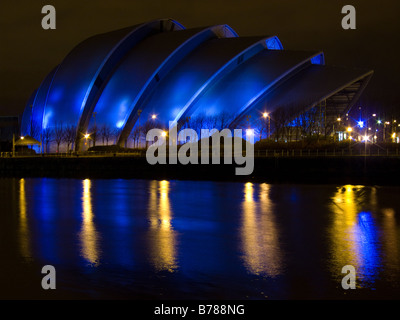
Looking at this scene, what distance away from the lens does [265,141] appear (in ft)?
164

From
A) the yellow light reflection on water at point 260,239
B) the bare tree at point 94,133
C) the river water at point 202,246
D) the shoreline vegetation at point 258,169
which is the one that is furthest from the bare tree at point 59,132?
the yellow light reflection on water at point 260,239

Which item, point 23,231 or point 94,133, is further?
point 94,133

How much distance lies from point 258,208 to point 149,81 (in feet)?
121

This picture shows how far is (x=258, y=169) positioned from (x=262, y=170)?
0.33 m

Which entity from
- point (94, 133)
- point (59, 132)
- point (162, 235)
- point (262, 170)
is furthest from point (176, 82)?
point (162, 235)

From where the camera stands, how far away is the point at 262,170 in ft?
119

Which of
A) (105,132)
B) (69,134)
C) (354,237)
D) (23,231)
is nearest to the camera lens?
(354,237)

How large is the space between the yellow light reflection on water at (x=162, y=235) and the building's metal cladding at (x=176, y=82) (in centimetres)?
3220

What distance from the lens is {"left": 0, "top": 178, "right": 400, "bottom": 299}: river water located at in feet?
30.2

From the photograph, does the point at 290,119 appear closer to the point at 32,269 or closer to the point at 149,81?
the point at 149,81

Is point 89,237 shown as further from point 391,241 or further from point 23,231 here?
point 391,241

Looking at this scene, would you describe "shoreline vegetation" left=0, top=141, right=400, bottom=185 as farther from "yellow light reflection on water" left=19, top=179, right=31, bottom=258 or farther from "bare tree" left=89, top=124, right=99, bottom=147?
"yellow light reflection on water" left=19, top=179, right=31, bottom=258

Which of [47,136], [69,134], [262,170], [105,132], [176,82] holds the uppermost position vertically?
[176,82]
